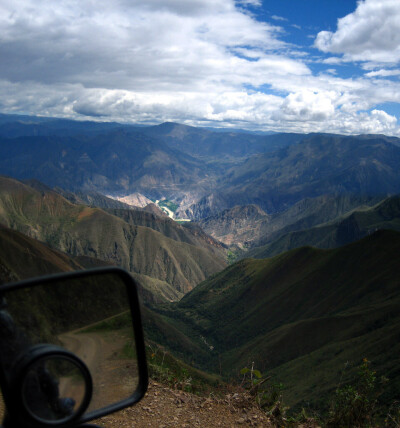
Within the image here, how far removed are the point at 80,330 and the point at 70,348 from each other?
0.25 meters

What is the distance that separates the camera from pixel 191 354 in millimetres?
74750

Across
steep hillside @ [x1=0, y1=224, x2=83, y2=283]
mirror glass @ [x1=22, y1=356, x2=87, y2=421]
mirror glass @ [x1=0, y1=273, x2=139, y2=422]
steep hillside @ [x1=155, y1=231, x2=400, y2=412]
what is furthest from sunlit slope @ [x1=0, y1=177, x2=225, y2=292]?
mirror glass @ [x1=22, y1=356, x2=87, y2=421]

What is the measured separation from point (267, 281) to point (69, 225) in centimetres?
12326

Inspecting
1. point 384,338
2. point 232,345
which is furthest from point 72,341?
point 232,345

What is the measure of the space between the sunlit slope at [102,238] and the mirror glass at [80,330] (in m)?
175

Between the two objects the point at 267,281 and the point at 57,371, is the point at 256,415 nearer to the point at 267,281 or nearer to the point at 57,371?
the point at 57,371

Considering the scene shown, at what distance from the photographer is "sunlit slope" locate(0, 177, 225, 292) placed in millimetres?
178625

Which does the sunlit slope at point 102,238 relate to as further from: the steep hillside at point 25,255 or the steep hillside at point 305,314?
the steep hillside at point 25,255

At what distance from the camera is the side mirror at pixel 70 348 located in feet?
10.1

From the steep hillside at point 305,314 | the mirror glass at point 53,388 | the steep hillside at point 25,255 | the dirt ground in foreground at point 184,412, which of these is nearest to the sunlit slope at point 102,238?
the steep hillside at point 305,314

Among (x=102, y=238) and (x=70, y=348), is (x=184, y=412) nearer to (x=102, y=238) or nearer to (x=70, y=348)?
(x=70, y=348)

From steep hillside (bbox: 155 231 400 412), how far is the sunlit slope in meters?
57.4

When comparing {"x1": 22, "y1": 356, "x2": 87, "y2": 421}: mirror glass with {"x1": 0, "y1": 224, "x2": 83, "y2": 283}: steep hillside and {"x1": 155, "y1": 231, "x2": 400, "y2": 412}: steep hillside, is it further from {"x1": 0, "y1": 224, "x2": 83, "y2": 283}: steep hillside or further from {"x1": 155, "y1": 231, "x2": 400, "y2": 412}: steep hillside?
{"x1": 0, "y1": 224, "x2": 83, "y2": 283}: steep hillside

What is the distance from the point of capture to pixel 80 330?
11.9 feet
